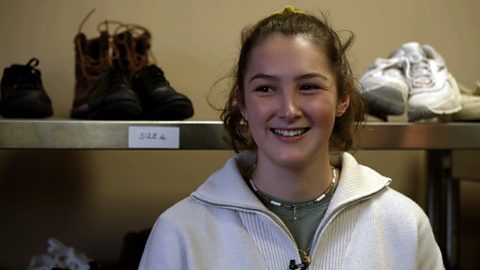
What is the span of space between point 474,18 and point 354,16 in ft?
1.55

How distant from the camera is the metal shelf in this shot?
744mm

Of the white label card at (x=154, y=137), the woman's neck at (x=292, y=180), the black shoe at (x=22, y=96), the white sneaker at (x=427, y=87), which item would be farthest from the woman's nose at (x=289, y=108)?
the black shoe at (x=22, y=96)

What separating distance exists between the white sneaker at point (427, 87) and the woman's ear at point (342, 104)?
0.24 meters

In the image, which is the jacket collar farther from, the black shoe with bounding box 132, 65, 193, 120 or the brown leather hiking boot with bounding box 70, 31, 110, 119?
the brown leather hiking boot with bounding box 70, 31, 110, 119

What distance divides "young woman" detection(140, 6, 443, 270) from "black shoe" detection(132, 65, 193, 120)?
13cm

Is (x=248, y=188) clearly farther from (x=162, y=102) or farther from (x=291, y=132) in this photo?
(x=162, y=102)

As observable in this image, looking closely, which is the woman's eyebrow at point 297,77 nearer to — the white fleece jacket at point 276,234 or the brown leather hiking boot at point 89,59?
the white fleece jacket at point 276,234

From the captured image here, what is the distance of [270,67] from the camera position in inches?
27.2

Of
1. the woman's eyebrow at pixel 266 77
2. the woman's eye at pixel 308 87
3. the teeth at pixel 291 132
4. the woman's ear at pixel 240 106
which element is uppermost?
the woman's eyebrow at pixel 266 77

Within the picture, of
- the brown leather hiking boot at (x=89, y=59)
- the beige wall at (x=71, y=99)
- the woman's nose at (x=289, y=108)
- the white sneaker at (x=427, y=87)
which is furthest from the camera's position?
the beige wall at (x=71, y=99)

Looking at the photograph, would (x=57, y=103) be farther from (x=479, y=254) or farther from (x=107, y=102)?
(x=479, y=254)

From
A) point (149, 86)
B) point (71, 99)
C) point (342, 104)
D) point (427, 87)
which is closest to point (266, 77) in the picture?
point (342, 104)

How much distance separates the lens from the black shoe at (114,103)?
805 millimetres

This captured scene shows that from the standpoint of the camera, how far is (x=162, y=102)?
83cm
